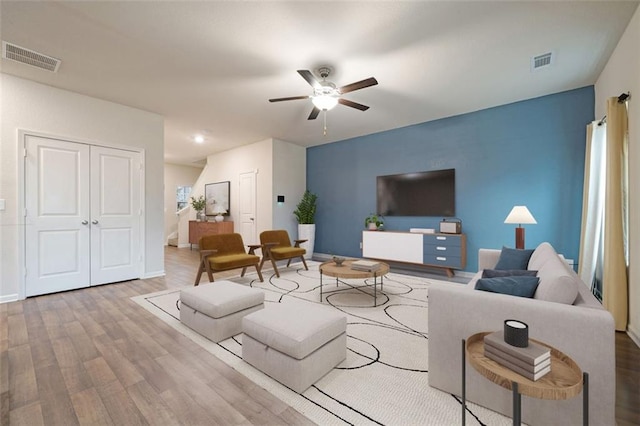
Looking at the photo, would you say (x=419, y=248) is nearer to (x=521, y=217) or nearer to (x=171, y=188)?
(x=521, y=217)

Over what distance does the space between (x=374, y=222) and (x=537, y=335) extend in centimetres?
425

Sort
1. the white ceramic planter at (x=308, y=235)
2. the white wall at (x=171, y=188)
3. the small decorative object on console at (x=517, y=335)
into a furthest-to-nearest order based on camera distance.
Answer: the white wall at (x=171, y=188) → the white ceramic planter at (x=308, y=235) → the small decorative object on console at (x=517, y=335)

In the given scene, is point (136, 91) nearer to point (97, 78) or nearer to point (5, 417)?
point (97, 78)

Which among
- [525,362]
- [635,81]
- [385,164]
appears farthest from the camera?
[385,164]

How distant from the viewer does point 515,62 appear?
3.08 meters

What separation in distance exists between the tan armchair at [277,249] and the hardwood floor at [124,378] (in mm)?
2020

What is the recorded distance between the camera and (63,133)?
3.80 meters

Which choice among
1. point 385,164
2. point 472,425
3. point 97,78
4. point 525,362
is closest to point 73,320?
point 97,78

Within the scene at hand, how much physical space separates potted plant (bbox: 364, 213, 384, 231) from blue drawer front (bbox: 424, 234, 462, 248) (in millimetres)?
1058

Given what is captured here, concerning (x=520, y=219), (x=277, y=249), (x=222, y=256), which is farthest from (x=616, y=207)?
(x=222, y=256)

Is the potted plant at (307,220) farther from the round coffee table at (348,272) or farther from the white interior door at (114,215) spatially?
the white interior door at (114,215)

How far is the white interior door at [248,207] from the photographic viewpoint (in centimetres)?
665

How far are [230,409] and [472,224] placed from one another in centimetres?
449

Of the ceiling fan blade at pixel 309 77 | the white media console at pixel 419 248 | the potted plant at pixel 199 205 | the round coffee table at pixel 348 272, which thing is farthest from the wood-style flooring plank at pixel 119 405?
the potted plant at pixel 199 205
